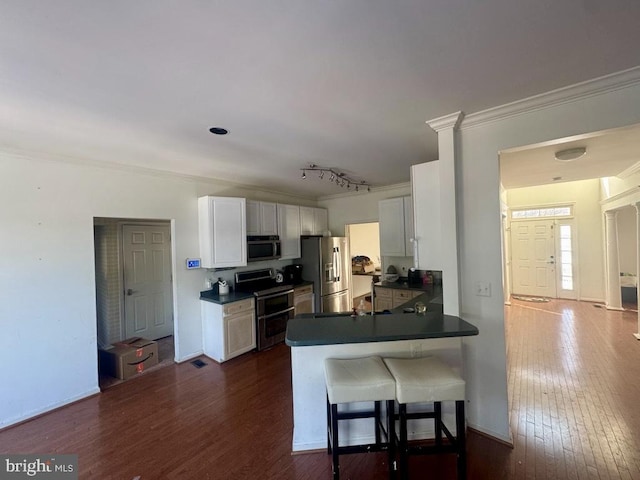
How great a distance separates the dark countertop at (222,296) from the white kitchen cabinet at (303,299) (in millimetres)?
918

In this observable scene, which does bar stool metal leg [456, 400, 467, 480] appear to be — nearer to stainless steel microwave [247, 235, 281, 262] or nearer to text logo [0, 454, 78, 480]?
text logo [0, 454, 78, 480]

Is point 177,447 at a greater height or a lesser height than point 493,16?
lesser

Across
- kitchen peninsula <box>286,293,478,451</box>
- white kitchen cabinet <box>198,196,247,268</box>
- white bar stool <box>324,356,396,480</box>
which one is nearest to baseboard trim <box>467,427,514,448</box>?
kitchen peninsula <box>286,293,478,451</box>

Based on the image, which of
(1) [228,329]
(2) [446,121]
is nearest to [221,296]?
(1) [228,329]

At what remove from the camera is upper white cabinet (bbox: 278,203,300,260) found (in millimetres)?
4871

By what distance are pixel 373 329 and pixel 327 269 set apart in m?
3.18

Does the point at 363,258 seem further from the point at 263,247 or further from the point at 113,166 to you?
the point at 113,166

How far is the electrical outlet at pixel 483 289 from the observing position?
6.79 feet

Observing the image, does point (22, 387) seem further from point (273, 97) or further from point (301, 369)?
point (273, 97)

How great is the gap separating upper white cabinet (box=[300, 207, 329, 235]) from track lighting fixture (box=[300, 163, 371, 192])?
37.4 inches

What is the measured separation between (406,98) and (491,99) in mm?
581

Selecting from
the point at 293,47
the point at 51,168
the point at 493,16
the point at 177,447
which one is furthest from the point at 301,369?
the point at 51,168

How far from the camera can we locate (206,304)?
12.7 ft

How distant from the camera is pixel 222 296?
3830 mm
